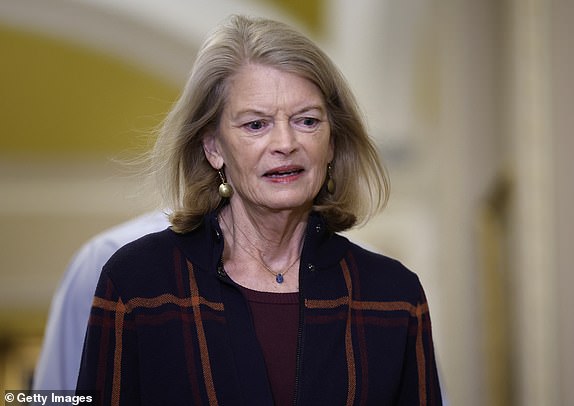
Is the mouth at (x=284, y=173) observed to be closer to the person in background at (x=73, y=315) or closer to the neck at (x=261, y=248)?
the neck at (x=261, y=248)

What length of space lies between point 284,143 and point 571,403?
→ 326cm

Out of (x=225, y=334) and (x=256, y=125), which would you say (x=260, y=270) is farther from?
(x=256, y=125)

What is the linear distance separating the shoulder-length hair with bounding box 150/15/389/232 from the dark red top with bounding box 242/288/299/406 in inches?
9.1

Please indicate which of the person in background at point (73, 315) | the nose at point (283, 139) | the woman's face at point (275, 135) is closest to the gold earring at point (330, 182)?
the woman's face at point (275, 135)

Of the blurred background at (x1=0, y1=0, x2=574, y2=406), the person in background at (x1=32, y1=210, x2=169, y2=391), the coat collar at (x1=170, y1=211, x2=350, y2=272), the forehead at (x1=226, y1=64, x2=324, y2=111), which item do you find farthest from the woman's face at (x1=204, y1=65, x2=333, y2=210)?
the blurred background at (x1=0, y1=0, x2=574, y2=406)

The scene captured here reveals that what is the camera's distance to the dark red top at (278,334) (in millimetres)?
2508

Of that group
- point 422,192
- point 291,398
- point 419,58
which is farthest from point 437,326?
point 291,398

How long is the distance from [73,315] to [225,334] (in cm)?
96

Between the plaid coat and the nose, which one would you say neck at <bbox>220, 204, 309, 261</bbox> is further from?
the nose

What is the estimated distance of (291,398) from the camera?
250 centimetres

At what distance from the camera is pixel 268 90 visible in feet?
8.38

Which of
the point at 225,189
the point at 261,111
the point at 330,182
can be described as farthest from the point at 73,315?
the point at 261,111

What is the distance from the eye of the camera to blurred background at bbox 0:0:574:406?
591 centimetres

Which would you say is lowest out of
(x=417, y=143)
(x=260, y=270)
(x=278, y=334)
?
(x=278, y=334)
